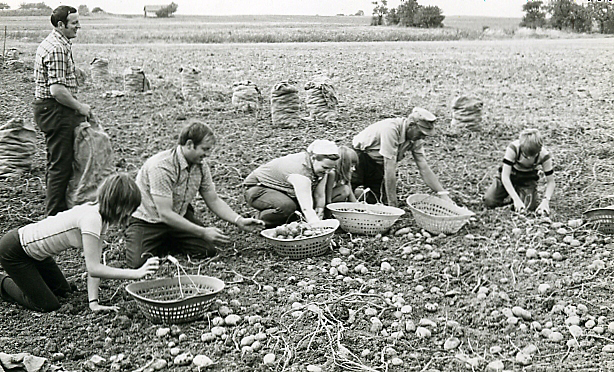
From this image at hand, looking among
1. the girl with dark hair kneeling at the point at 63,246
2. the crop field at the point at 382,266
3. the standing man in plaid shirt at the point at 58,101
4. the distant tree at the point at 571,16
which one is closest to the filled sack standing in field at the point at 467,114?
the crop field at the point at 382,266

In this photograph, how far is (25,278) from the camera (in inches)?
103

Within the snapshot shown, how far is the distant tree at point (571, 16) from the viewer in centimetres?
454

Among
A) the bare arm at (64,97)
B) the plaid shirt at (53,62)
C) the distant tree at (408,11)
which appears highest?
the distant tree at (408,11)

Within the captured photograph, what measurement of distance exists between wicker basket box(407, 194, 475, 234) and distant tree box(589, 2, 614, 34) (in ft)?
6.13

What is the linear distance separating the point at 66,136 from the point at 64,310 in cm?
143

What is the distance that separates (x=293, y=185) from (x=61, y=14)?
1617mm

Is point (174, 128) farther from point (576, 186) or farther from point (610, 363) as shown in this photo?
point (610, 363)

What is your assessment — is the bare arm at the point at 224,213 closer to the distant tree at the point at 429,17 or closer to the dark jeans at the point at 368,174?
the dark jeans at the point at 368,174

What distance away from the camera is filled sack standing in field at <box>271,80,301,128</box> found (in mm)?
6082

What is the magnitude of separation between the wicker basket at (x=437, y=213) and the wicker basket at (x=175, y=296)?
1.48m

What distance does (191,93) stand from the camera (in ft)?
24.5

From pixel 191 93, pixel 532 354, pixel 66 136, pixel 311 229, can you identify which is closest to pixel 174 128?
pixel 191 93

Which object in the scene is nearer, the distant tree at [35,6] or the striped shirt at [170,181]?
the striped shirt at [170,181]

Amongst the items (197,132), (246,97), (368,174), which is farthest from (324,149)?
(246,97)
